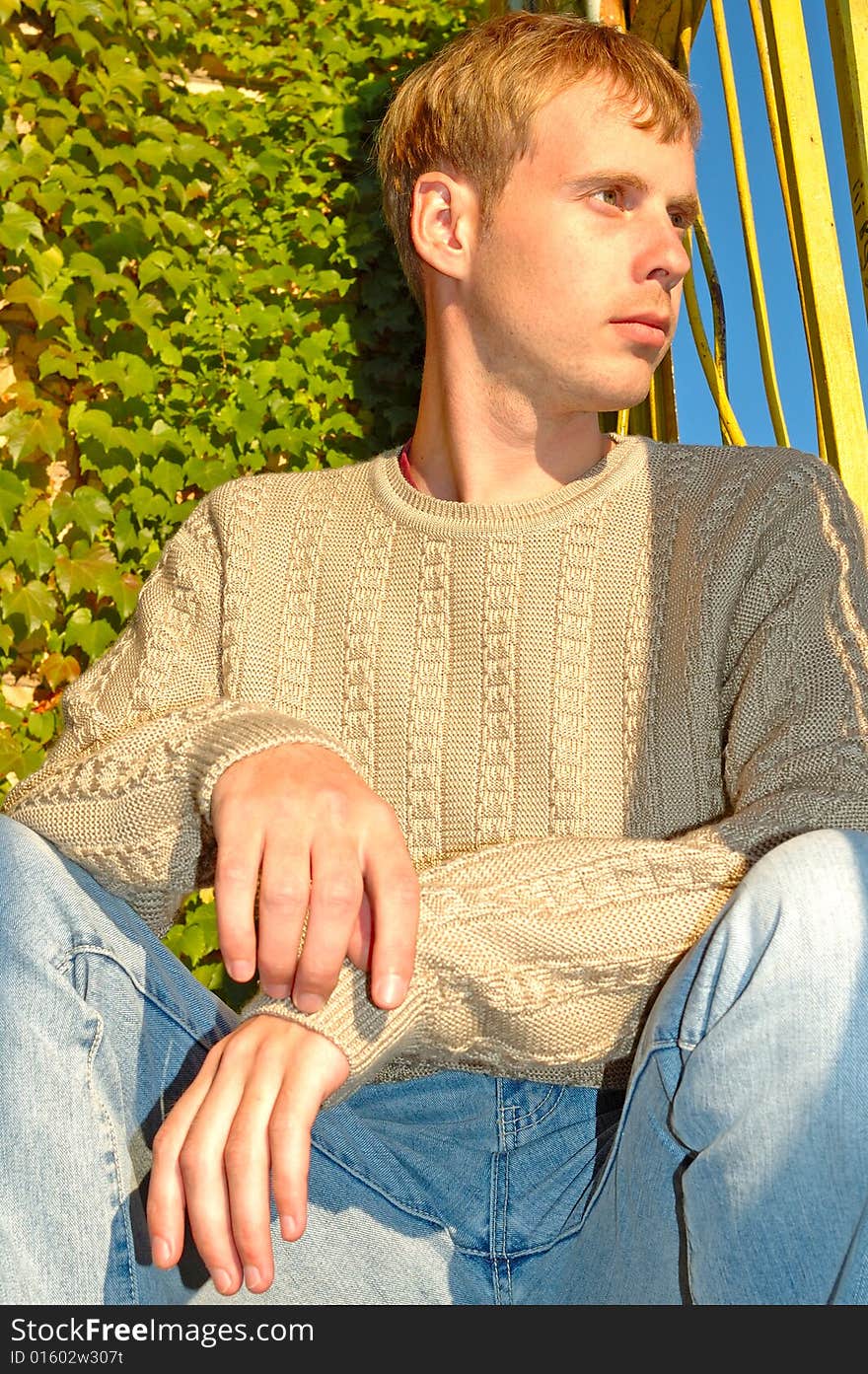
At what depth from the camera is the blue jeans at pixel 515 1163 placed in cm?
67

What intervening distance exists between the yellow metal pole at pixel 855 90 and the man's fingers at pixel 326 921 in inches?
33.9

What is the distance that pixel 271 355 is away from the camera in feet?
9.86

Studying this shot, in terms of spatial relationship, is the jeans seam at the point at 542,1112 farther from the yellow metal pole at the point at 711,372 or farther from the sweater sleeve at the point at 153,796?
the yellow metal pole at the point at 711,372

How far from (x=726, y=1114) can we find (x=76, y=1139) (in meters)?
0.38

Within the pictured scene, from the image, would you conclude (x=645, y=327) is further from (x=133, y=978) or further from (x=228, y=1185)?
(x=228, y=1185)

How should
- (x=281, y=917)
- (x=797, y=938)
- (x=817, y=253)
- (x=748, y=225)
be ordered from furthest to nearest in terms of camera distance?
(x=748, y=225) → (x=817, y=253) → (x=281, y=917) → (x=797, y=938)

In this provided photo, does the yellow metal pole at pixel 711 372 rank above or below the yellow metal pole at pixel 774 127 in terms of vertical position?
below

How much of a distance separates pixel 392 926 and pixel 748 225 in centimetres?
146

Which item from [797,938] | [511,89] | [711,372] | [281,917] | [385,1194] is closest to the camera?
[797,938]

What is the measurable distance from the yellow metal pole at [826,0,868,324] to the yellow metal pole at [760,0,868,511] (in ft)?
0.78

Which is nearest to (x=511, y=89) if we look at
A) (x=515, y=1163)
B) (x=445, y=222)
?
(x=445, y=222)

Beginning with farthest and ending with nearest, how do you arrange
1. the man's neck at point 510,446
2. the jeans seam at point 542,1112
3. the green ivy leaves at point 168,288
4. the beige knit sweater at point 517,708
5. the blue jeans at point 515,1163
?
1. the green ivy leaves at point 168,288
2. the man's neck at point 510,446
3. the jeans seam at point 542,1112
4. the beige knit sweater at point 517,708
5. the blue jeans at point 515,1163

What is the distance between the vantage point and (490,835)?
1282 mm

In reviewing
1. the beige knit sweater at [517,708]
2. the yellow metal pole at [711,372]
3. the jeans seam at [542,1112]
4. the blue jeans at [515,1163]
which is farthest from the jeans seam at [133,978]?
the yellow metal pole at [711,372]
